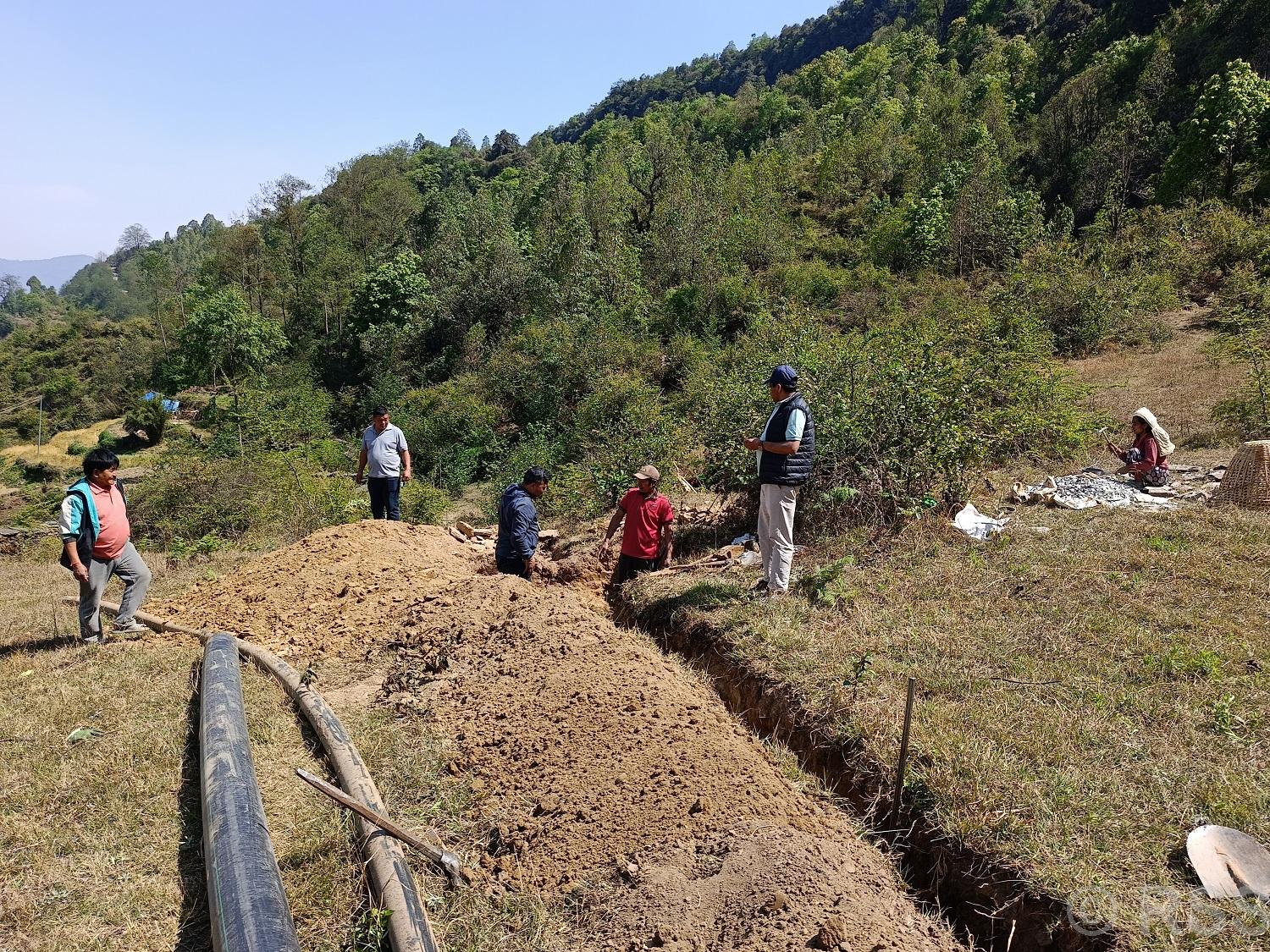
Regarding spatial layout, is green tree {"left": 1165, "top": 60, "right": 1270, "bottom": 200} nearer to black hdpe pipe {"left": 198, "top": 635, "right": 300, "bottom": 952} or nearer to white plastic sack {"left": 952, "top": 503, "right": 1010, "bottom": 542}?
white plastic sack {"left": 952, "top": 503, "right": 1010, "bottom": 542}

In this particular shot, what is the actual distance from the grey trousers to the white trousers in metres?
4.96

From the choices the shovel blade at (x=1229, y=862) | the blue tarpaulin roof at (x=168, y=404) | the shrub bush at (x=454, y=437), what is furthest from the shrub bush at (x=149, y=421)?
the shovel blade at (x=1229, y=862)

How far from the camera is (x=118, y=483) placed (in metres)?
5.98

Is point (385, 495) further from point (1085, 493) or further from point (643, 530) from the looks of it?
point (1085, 493)

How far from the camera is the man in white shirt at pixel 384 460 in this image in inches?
323

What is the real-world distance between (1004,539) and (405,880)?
18.3ft

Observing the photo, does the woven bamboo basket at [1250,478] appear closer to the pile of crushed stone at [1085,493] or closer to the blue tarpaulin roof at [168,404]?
the pile of crushed stone at [1085,493]

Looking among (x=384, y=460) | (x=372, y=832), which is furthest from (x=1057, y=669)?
(x=384, y=460)

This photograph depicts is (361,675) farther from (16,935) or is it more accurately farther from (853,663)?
(853,663)

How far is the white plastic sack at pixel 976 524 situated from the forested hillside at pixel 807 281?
0.31 m

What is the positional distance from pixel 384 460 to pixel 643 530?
3.28 metres

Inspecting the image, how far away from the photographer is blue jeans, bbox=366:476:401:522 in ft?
27.8

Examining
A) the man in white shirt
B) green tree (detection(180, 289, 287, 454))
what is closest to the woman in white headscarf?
the man in white shirt

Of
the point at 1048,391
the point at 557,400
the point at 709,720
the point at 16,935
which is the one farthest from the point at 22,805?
the point at 557,400
